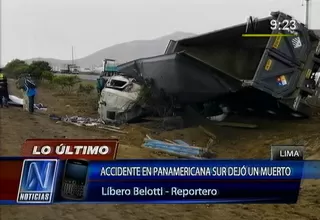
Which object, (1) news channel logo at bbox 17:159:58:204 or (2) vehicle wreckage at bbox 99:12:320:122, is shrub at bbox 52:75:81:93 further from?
(1) news channel logo at bbox 17:159:58:204

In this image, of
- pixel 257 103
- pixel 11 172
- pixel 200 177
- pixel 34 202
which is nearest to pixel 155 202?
pixel 200 177

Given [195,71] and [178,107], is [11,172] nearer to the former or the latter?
[178,107]

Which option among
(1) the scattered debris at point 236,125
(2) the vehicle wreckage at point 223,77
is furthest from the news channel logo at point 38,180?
(1) the scattered debris at point 236,125

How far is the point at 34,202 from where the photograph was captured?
264 cm

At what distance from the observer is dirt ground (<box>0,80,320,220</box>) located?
281 centimetres

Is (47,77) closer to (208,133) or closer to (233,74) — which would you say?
(208,133)

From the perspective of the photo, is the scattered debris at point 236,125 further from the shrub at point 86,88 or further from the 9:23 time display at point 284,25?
the shrub at point 86,88

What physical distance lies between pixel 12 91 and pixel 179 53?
1.48 metres

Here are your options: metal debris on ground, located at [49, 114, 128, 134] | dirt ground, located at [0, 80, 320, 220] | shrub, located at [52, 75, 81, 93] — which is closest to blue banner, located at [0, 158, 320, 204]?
dirt ground, located at [0, 80, 320, 220]

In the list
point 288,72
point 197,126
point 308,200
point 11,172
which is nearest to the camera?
point 11,172

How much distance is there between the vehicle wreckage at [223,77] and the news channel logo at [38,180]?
3.48 feet

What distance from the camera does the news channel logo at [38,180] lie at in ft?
8.52

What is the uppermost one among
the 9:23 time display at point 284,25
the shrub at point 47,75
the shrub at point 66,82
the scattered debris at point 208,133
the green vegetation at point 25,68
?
the 9:23 time display at point 284,25

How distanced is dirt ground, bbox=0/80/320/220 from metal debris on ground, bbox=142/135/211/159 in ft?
0.22
